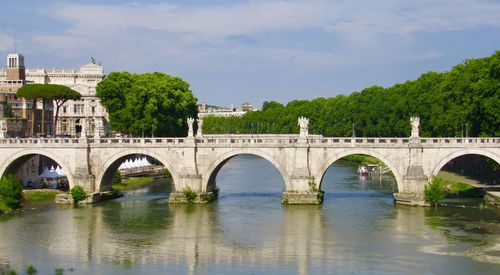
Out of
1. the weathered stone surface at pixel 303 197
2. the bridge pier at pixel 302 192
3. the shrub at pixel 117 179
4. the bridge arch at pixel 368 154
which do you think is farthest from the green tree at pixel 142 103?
the bridge arch at pixel 368 154

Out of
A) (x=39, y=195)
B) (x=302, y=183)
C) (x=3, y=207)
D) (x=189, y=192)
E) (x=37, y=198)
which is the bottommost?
(x=3, y=207)

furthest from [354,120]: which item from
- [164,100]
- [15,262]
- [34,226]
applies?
[15,262]

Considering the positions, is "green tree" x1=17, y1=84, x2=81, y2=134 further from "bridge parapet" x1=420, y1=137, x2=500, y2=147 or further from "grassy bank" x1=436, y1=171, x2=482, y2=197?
"bridge parapet" x1=420, y1=137, x2=500, y2=147

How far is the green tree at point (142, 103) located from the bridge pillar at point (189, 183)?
22.3 metres

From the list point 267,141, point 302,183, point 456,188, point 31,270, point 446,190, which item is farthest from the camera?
point 456,188

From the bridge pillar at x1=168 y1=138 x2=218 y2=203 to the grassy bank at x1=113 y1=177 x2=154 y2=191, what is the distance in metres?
13.5

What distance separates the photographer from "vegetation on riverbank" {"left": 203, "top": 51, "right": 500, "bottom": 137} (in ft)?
224

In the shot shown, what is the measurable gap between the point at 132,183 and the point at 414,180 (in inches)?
1282

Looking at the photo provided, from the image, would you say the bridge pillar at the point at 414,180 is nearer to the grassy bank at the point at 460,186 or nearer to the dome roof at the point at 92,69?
the grassy bank at the point at 460,186

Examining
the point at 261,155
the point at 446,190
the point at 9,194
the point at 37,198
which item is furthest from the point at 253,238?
the point at 446,190

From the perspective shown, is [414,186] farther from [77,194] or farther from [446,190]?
[77,194]

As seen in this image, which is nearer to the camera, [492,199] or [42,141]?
[492,199]

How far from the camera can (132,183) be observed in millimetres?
82375

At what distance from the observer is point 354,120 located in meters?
119
